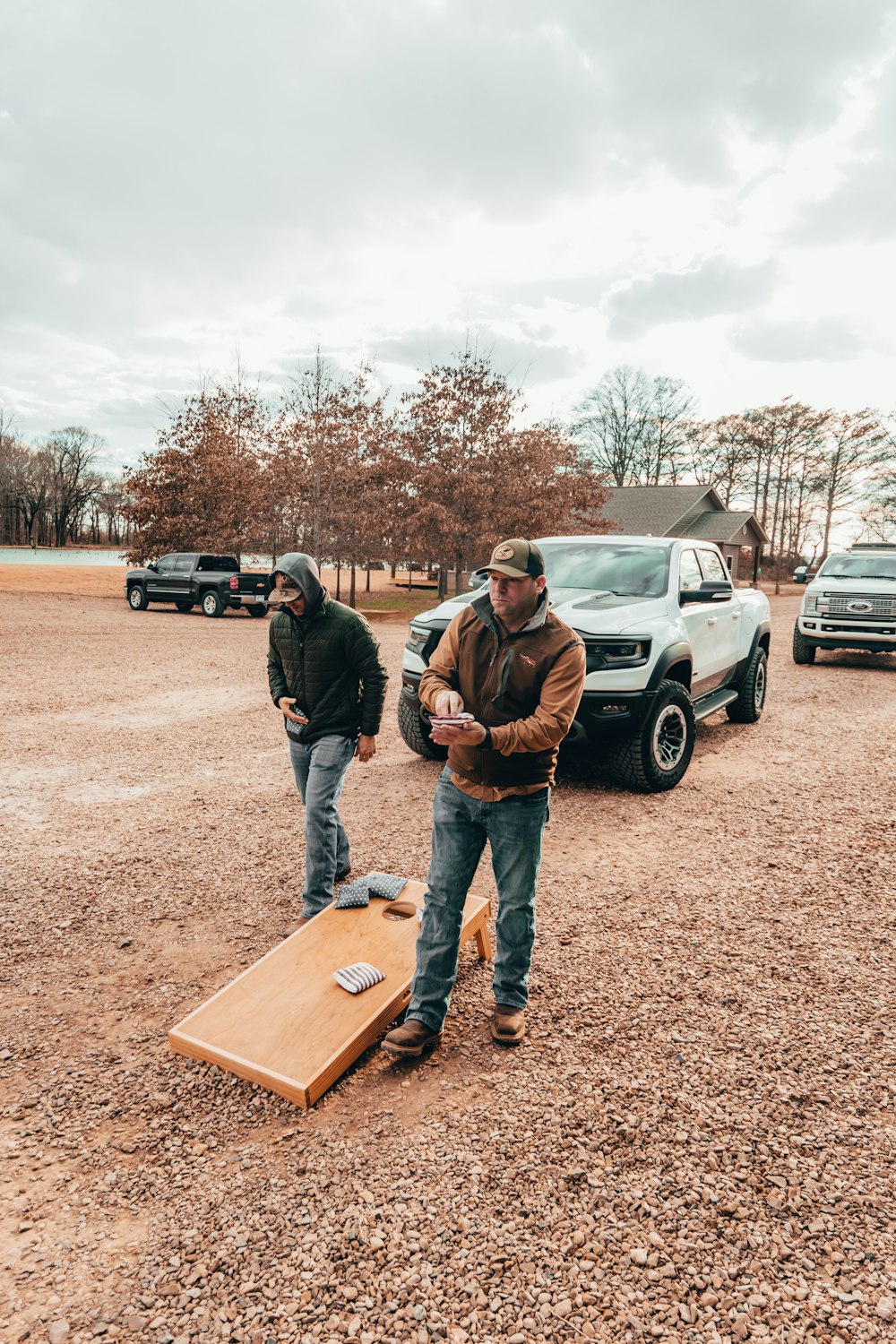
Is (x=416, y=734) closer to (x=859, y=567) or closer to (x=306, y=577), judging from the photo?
(x=306, y=577)

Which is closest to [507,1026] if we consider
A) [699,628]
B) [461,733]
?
[461,733]

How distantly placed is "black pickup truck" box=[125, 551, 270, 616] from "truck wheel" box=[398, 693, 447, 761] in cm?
1637

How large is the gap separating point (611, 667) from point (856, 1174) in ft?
12.3

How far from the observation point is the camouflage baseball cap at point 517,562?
8.93 feet

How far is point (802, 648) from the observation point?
13.9 m

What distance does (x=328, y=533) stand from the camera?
26.6m

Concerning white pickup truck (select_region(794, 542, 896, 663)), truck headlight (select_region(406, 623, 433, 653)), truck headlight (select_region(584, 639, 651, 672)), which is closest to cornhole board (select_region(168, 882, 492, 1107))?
truck headlight (select_region(584, 639, 651, 672))

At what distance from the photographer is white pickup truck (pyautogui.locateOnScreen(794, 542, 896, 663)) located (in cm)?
1298

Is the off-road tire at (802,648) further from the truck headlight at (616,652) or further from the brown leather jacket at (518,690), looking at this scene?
the brown leather jacket at (518,690)

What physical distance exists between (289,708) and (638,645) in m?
2.92

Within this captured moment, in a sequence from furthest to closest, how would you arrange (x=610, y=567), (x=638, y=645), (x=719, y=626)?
(x=719, y=626), (x=610, y=567), (x=638, y=645)

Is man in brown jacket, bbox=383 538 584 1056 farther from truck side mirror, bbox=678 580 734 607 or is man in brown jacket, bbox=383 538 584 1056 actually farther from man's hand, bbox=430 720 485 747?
truck side mirror, bbox=678 580 734 607

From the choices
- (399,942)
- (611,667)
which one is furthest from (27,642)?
(399,942)

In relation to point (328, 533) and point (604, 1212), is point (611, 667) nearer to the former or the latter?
point (604, 1212)
